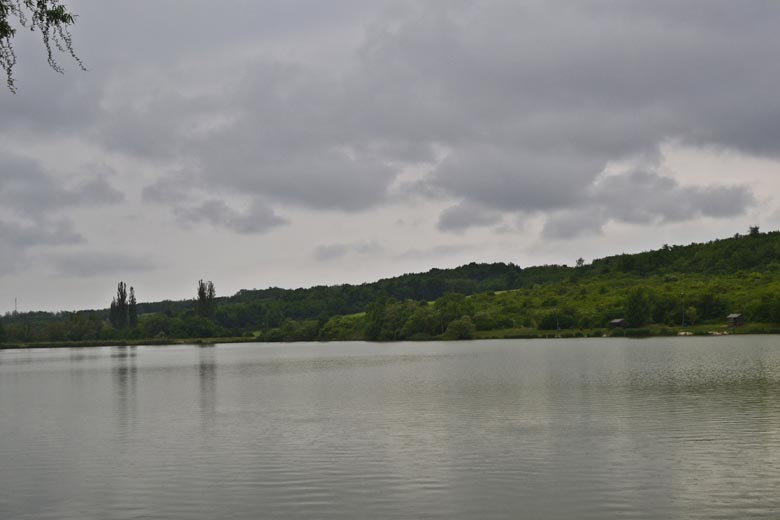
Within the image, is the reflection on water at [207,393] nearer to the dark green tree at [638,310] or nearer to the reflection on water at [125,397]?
the reflection on water at [125,397]

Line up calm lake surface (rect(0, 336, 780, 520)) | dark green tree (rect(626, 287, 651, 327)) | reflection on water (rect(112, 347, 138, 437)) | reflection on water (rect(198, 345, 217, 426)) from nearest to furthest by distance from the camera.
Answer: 1. calm lake surface (rect(0, 336, 780, 520))
2. reflection on water (rect(112, 347, 138, 437))
3. reflection on water (rect(198, 345, 217, 426))
4. dark green tree (rect(626, 287, 651, 327))

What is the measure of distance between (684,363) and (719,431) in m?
38.5

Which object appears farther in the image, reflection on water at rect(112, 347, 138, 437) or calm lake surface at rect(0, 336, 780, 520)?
reflection on water at rect(112, 347, 138, 437)

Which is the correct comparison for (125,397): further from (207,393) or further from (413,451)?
(413,451)

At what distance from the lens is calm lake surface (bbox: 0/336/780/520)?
19422mm

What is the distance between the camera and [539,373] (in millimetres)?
58906

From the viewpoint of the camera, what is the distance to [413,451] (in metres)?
26.4

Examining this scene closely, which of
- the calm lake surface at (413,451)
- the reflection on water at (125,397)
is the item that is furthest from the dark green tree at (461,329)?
the calm lake surface at (413,451)

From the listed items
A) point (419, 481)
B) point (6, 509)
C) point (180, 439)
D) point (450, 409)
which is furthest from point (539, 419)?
point (6, 509)

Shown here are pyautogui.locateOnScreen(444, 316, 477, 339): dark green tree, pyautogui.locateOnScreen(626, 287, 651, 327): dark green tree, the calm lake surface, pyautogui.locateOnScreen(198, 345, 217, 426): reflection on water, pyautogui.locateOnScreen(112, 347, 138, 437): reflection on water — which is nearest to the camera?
the calm lake surface

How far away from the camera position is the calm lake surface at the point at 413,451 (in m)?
19.4

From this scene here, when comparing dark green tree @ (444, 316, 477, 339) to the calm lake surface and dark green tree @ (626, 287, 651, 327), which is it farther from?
the calm lake surface

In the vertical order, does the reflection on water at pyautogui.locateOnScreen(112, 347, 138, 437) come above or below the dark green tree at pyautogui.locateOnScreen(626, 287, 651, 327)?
below

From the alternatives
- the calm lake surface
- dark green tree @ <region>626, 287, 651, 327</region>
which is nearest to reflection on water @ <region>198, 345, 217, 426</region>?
the calm lake surface
